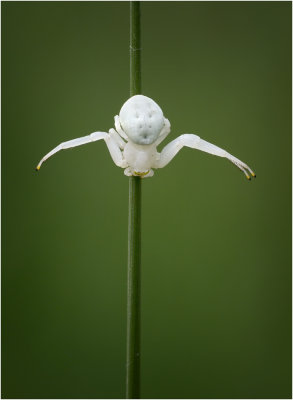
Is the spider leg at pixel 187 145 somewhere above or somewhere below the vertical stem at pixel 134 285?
above

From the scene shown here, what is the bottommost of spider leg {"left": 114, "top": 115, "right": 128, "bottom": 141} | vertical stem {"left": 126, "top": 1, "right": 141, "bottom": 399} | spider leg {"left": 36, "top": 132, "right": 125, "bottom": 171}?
vertical stem {"left": 126, "top": 1, "right": 141, "bottom": 399}

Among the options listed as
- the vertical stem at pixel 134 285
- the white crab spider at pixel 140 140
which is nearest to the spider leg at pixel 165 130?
the white crab spider at pixel 140 140

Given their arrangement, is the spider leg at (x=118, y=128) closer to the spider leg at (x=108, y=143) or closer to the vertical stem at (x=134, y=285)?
the spider leg at (x=108, y=143)

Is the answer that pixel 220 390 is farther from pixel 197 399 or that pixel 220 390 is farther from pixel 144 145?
pixel 144 145

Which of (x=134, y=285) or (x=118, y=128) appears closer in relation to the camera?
(x=134, y=285)

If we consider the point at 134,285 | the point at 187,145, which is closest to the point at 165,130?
the point at 187,145

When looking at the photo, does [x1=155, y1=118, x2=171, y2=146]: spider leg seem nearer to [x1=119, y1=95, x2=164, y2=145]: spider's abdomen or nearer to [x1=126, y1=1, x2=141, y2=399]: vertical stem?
[x1=119, y1=95, x2=164, y2=145]: spider's abdomen

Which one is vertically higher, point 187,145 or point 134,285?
point 187,145

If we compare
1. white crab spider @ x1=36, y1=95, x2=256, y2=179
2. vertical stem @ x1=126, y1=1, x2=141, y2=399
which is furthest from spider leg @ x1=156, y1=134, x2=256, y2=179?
vertical stem @ x1=126, y1=1, x2=141, y2=399

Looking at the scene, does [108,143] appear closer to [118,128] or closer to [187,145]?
[118,128]
